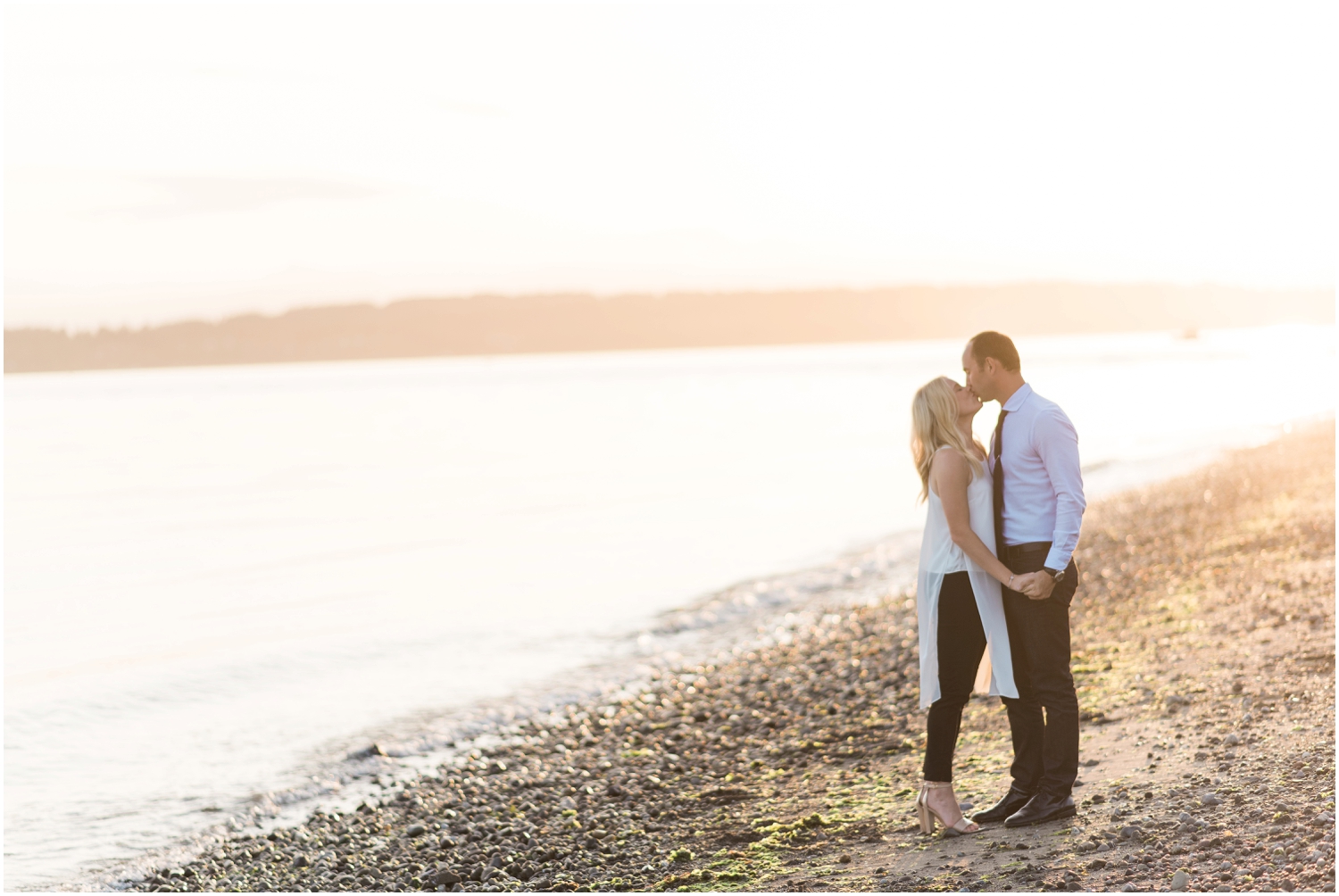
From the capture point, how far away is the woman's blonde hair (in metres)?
6.03

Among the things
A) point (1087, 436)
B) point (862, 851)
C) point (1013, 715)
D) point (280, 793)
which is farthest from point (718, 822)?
point (1087, 436)

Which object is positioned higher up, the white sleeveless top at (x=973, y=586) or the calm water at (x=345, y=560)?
the white sleeveless top at (x=973, y=586)

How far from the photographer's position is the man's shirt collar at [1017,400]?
20.1ft

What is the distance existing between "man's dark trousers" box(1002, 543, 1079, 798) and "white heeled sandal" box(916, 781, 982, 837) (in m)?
0.46

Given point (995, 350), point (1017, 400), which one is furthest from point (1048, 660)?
point (995, 350)

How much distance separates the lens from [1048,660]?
618 cm

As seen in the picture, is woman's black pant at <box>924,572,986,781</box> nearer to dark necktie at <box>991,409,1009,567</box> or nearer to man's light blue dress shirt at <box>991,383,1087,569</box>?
dark necktie at <box>991,409,1009,567</box>

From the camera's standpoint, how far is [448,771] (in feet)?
33.1

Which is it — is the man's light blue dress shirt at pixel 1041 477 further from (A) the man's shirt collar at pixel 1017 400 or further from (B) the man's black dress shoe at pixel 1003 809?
(B) the man's black dress shoe at pixel 1003 809

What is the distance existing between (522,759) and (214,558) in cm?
1835

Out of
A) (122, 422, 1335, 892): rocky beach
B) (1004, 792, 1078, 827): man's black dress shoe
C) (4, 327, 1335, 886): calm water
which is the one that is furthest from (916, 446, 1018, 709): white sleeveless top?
(4, 327, 1335, 886): calm water

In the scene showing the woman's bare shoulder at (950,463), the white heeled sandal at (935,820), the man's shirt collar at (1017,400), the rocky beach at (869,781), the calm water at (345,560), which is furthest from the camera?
the calm water at (345,560)

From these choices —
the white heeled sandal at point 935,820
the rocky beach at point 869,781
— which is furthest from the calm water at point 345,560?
the white heeled sandal at point 935,820

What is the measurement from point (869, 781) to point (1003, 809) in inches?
63.1
